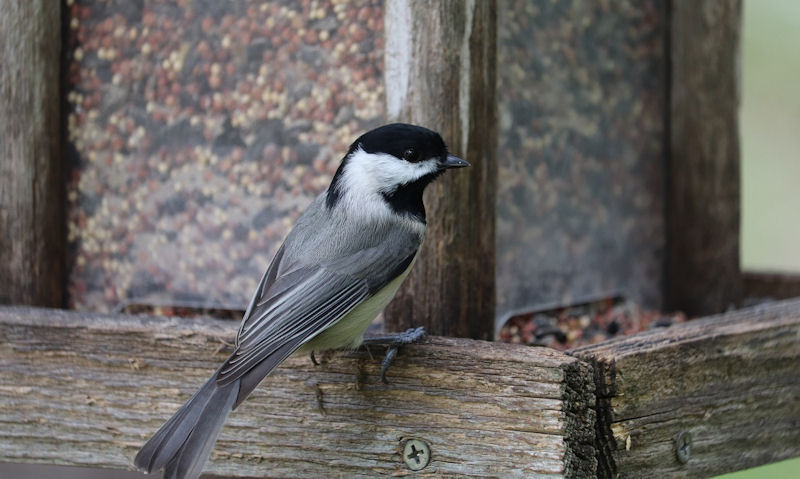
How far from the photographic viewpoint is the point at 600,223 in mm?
3379

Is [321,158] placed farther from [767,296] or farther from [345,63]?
[767,296]

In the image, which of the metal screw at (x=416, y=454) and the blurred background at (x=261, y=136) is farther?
the blurred background at (x=261, y=136)

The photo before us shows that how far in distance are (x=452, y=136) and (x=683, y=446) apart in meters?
0.97

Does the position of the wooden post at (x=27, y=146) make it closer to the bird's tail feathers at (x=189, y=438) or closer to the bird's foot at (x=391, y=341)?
the bird's tail feathers at (x=189, y=438)

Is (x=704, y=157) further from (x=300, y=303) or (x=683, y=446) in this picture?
(x=300, y=303)

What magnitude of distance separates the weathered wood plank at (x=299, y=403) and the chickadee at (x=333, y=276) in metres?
0.11

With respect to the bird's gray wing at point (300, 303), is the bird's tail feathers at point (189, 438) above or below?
below

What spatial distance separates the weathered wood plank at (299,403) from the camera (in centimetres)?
205

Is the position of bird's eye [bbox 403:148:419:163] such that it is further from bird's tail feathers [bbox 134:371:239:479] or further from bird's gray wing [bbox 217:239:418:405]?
bird's tail feathers [bbox 134:371:239:479]

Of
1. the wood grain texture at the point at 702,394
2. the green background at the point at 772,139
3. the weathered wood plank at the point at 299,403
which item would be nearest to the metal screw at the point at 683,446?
the wood grain texture at the point at 702,394

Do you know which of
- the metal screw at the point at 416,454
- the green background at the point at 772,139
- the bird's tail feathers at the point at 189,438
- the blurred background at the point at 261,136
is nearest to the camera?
the bird's tail feathers at the point at 189,438

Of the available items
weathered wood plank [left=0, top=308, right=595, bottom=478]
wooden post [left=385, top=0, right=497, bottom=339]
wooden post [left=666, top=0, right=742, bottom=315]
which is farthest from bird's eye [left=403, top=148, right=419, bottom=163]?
wooden post [left=666, top=0, right=742, bottom=315]

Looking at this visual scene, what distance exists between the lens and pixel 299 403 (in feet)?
7.59

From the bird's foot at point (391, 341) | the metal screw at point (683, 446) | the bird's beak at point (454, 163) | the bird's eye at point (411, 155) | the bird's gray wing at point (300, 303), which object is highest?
the bird's eye at point (411, 155)
